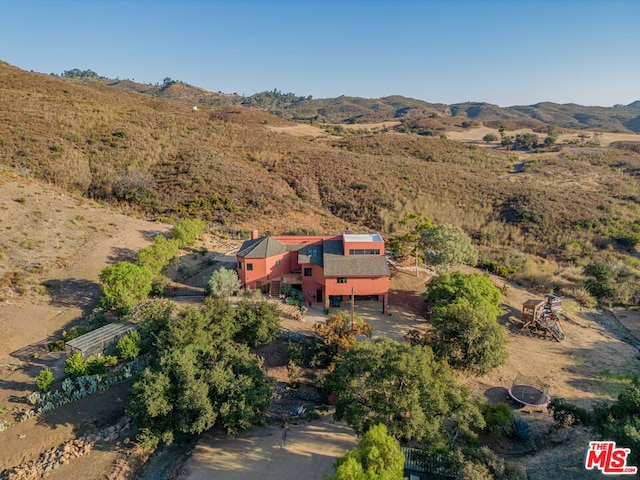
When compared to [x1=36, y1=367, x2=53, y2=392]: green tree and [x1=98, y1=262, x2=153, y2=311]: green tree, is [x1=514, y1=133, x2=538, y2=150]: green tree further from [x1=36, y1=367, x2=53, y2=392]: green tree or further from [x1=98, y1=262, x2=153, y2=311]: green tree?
[x1=36, y1=367, x2=53, y2=392]: green tree

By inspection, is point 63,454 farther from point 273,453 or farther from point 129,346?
point 273,453

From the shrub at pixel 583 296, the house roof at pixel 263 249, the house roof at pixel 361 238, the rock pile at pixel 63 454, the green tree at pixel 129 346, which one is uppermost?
the house roof at pixel 361 238

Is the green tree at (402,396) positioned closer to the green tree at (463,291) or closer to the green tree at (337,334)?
the green tree at (337,334)

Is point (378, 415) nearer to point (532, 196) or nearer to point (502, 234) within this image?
point (502, 234)

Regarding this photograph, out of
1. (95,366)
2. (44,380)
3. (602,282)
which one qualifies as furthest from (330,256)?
(602,282)

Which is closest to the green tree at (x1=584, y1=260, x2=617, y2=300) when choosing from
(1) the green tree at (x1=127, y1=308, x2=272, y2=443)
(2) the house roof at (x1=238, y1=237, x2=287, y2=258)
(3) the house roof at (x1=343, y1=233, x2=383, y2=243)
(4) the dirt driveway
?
(3) the house roof at (x1=343, y1=233, x2=383, y2=243)

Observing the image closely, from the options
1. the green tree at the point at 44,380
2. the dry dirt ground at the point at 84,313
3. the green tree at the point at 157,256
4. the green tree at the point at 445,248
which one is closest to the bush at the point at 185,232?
the dry dirt ground at the point at 84,313

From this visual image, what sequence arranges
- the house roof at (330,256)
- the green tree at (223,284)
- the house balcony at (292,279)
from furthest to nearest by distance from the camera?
the house balcony at (292,279) < the green tree at (223,284) < the house roof at (330,256)
